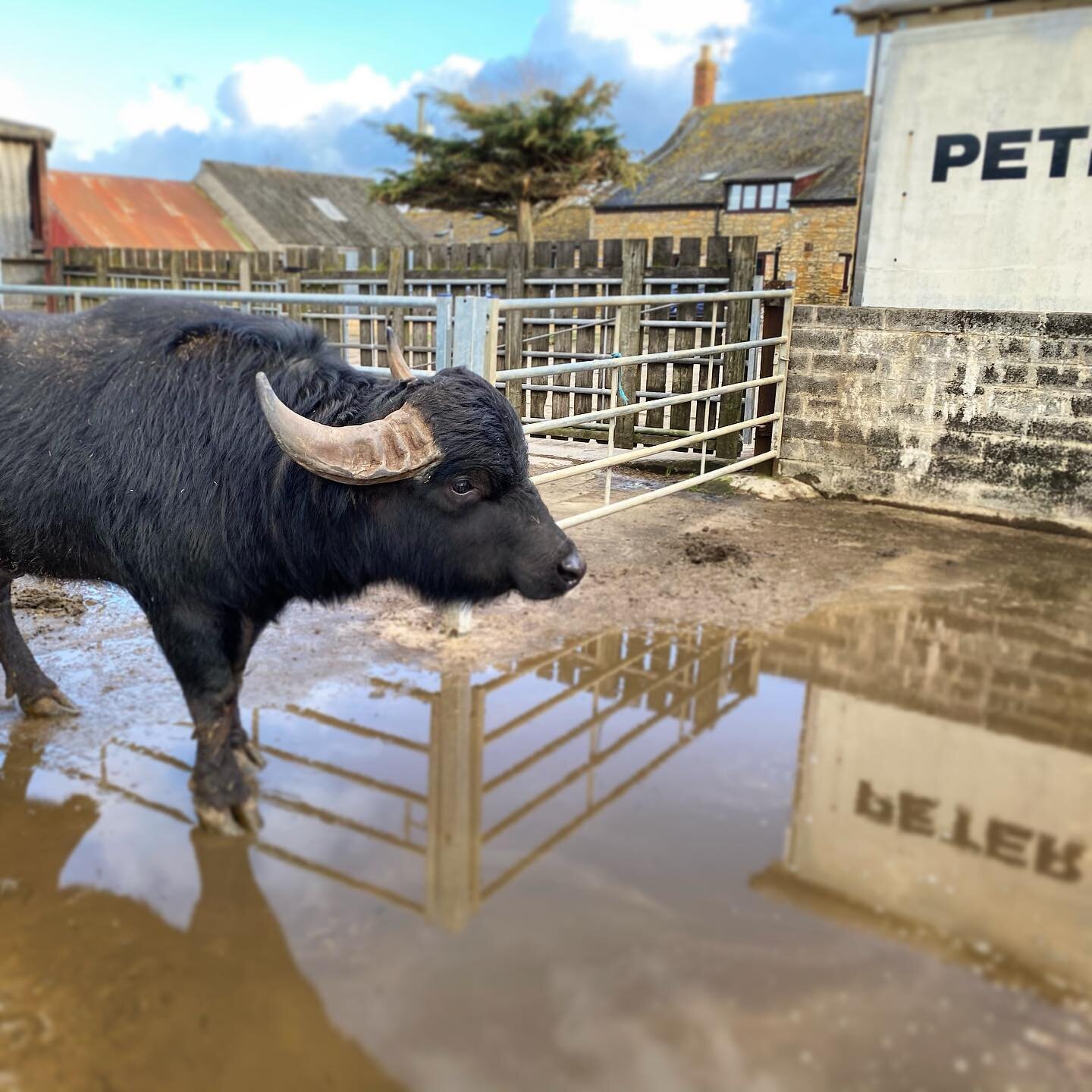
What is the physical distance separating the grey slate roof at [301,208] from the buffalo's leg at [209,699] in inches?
970

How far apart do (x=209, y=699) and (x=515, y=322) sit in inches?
262

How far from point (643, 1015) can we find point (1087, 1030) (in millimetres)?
931

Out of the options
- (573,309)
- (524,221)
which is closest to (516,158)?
(524,221)

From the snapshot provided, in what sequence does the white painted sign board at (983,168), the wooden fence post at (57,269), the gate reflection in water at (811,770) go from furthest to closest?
the wooden fence post at (57,269)
the white painted sign board at (983,168)
the gate reflection in water at (811,770)

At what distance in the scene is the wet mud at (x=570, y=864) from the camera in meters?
1.96

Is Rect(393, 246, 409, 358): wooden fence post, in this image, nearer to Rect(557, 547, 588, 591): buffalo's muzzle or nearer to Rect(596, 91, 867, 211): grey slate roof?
Rect(557, 547, 588, 591): buffalo's muzzle

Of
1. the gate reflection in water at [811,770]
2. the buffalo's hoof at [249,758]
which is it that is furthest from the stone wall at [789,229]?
the buffalo's hoof at [249,758]

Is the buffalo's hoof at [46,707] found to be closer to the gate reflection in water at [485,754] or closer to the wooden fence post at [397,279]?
the gate reflection in water at [485,754]

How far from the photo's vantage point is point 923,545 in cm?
582

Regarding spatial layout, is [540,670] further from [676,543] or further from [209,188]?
[209,188]

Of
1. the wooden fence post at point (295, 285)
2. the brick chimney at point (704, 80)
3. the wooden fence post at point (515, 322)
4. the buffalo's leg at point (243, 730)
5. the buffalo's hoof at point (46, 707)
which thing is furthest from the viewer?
the brick chimney at point (704, 80)

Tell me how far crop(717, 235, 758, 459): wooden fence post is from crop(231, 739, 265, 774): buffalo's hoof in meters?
5.25

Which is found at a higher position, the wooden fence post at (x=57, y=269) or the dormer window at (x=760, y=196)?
the dormer window at (x=760, y=196)

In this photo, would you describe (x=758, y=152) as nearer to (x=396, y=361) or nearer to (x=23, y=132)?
(x=23, y=132)
